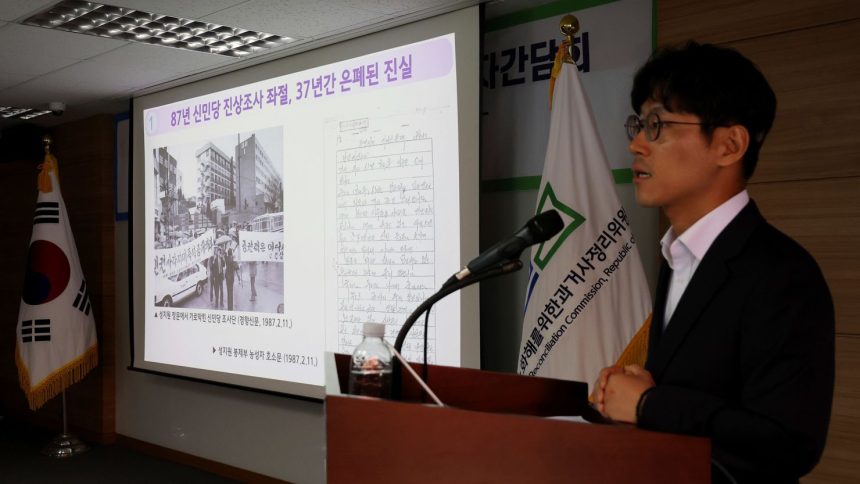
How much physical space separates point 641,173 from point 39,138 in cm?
595

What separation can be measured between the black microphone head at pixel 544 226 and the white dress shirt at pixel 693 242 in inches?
9.6

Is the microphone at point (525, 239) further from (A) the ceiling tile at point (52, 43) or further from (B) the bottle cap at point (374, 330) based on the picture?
(A) the ceiling tile at point (52, 43)

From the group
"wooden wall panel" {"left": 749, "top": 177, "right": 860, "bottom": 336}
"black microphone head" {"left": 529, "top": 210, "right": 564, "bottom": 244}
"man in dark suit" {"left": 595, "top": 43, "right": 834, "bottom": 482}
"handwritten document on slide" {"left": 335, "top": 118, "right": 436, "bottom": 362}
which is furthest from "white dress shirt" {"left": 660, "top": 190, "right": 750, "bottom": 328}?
"handwritten document on slide" {"left": 335, "top": 118, "right": 436, "bottom": 362}

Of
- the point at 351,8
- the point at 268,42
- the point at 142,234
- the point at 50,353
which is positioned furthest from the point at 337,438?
the point at 50,353

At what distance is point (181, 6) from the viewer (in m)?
3.40

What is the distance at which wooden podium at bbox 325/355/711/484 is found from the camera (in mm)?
888

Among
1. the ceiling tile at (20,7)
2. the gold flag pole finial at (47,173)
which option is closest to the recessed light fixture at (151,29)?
the ceiling tile at (20,7)

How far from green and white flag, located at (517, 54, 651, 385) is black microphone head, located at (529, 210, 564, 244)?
5.03 feet

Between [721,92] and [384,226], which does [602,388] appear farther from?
[384,226]

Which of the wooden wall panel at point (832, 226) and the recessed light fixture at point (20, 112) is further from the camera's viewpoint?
the recessed light fixture at point (20, 112)

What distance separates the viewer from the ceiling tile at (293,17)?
131 inches

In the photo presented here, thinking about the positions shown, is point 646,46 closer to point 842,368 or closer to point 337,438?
point 842,368

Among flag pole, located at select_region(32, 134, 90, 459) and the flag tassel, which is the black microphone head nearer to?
the flag tassel

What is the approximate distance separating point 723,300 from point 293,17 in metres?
2.83
